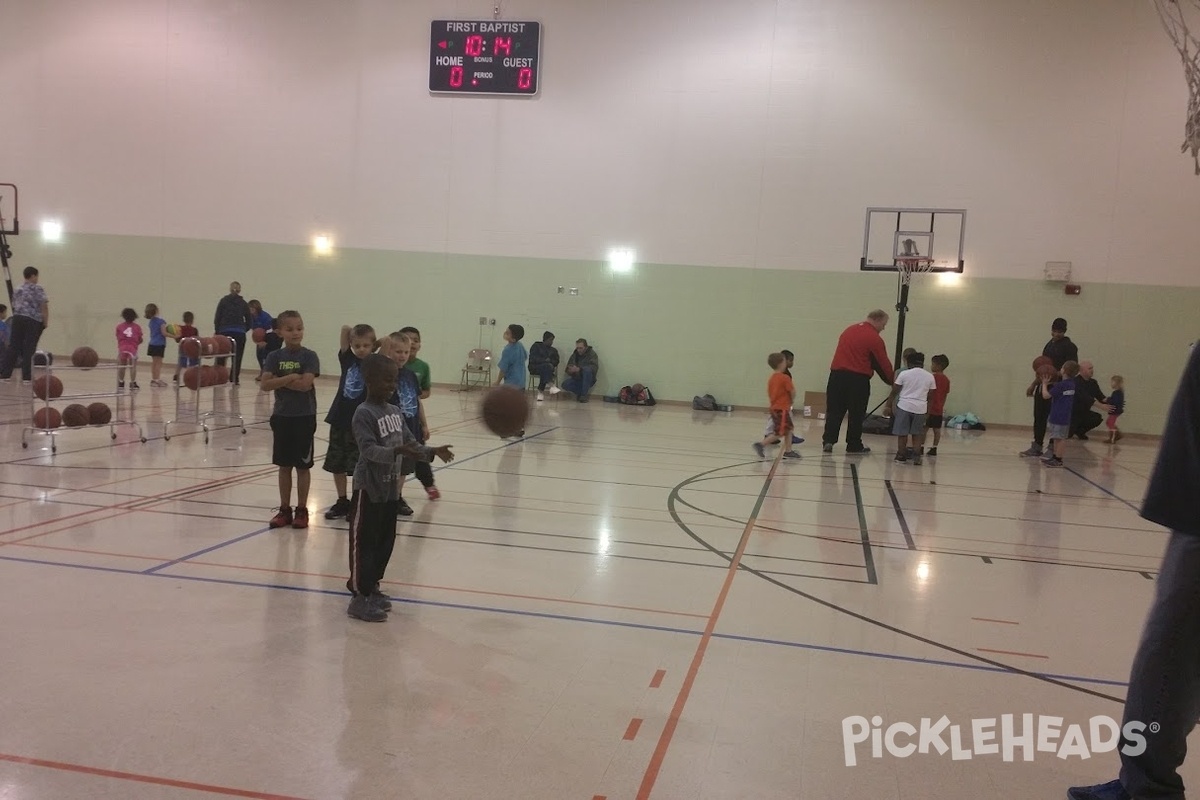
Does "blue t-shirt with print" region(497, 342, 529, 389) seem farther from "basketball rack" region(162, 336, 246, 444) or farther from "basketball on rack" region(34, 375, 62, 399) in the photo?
"basketball on rack" region(34, 375, 62, 399)

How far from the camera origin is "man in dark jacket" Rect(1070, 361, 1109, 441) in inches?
645

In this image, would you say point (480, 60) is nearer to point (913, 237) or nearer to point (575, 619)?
point (913, 237)

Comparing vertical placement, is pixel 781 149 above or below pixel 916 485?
above

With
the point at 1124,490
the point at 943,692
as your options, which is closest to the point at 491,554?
the point at 943,692

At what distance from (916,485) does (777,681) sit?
695 cm

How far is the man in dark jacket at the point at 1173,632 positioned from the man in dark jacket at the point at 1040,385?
1160cm

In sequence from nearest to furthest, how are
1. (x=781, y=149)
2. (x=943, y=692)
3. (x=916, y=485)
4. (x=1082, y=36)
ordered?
1. (x=943, y=692)
2. (x=916, y=485)
3. (x=1082, y=36)
4. (x=781, y=149)

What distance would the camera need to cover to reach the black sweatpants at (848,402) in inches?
509

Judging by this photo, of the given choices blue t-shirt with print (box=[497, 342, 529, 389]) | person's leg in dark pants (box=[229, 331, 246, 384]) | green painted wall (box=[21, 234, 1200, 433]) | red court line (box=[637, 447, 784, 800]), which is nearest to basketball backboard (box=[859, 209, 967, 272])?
green painted wall (box=[21, 234, 1200, 433])

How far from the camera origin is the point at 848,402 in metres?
13.0

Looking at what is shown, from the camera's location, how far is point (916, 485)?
10.7 meters

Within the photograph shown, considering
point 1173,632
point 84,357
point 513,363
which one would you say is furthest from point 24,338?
point 1173,632

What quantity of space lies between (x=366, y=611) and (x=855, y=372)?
9.39 metres

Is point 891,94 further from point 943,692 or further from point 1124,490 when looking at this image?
point 943,692
